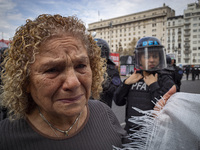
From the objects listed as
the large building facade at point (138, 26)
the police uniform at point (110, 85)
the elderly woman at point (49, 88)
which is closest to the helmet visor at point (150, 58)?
the police uniform at point (110, 85)

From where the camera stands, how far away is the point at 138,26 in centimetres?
7469

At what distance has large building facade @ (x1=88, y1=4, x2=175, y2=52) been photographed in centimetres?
6906

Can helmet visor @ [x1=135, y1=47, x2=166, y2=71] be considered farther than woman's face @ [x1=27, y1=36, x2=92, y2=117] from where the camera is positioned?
Yes

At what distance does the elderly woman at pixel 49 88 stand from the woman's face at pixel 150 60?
6.24 feet

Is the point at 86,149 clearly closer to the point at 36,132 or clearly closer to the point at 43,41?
the point at 36,132

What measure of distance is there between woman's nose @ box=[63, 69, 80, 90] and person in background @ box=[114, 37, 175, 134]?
4.60ft

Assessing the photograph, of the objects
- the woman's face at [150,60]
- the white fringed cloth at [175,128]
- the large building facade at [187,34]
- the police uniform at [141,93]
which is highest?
the large building facade at [187,34]

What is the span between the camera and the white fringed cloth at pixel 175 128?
571mm

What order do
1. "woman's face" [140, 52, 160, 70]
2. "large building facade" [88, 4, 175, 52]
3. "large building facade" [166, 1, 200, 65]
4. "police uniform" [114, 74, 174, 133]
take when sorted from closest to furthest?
"police uniform" [114, 74, 174, 133] < "woman's face" [140, 52, 160, 70] < "large building facade" [166, 1, 200, 65] < "large building facade" [88, 4, 175, 52]

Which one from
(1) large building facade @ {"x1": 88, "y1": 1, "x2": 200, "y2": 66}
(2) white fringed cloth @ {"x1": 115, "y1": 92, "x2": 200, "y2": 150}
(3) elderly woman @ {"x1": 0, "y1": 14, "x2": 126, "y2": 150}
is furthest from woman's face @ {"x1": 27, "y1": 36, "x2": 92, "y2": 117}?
(1) large building facade @ {"x1": 88, "y1": 1, "x2": 200, "y2": 66}

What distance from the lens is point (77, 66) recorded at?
1010 millimetres

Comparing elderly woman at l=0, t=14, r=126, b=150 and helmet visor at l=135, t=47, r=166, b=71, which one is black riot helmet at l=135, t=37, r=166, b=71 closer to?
helmet visor at l=135, t=47, r=166, b=71

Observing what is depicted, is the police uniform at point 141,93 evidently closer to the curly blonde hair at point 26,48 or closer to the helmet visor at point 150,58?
the helmet visor at point 150,58

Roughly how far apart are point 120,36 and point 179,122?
82565 mm
